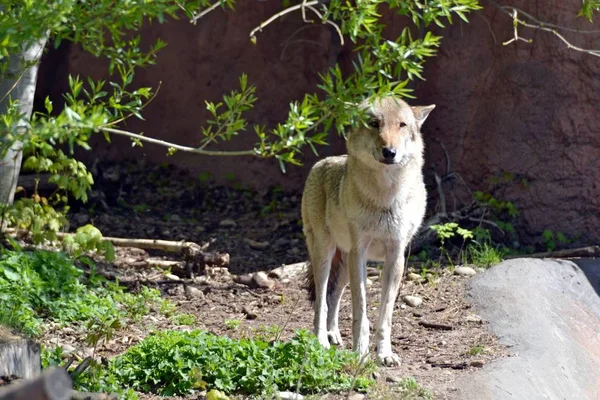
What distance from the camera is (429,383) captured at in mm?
5922

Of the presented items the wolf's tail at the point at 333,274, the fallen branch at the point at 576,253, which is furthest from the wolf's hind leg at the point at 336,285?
the fallen branch at the point at 576,253

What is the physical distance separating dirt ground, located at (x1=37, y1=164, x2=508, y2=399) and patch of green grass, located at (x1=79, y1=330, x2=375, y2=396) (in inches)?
7.8

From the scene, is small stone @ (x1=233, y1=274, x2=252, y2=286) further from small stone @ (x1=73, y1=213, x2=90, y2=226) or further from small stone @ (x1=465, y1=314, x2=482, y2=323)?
small stone @ (x1=73, y1=213, x2=90, y2=226)

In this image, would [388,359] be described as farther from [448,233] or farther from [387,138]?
[448,233]

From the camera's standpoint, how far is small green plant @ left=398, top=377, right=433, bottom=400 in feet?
Answer: 18.1

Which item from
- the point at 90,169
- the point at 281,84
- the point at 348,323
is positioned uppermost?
the point at 281,84

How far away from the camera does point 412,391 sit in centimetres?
559

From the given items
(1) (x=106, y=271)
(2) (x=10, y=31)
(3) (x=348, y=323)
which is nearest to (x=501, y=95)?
(3) (x=348, y=323)

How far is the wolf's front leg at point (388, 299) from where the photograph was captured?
20.8 ft

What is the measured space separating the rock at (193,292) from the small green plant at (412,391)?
280cm

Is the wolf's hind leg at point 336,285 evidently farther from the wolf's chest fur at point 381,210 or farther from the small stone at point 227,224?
the small stone at point 227,224

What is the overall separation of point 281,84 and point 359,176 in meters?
5.15

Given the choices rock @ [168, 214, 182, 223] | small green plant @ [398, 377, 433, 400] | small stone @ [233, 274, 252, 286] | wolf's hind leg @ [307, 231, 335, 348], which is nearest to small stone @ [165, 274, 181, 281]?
small stone @ [233, 274, 252, 286]

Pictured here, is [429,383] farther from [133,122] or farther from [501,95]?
[133,122]
